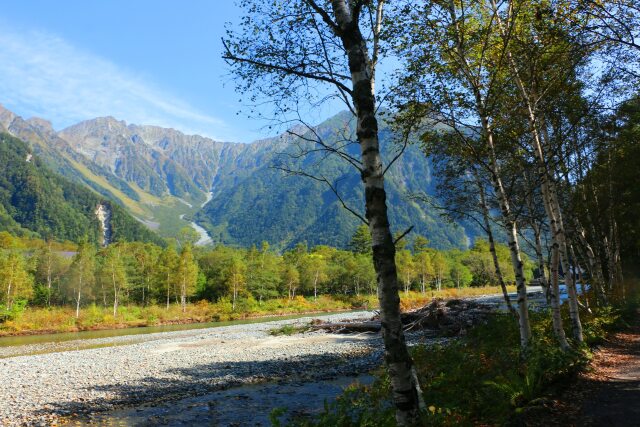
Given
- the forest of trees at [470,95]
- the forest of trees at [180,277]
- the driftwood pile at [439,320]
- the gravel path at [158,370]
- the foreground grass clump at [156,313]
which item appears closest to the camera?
the forest of trees at [470,95]

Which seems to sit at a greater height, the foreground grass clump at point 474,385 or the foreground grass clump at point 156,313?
the foreground grass clump at point 474,385

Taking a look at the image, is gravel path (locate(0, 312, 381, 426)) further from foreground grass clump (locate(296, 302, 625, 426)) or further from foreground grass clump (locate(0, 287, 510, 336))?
foreground grass clump (locate(0, 287, 510, 336))

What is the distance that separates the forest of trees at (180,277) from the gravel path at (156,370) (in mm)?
36098

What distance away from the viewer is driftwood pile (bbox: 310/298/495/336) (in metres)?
26.9

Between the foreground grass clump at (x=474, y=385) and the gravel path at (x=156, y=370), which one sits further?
the gravel path at (x=156, y=370)

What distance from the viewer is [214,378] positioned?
18.4 metres

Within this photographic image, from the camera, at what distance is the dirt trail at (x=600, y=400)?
761 cm

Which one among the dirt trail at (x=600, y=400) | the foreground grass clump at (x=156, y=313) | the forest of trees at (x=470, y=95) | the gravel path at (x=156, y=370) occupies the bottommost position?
the foreground grass clump at (x=156, y=313)

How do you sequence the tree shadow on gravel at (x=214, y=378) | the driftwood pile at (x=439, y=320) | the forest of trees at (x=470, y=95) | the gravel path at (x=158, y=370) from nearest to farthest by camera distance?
1. the forest of trees at (x=470, y=95)
2. the tree shadow on gravel at (x=214, y=378)
3. the gravel path at (x=158, y=370)
4. the driftwood pile at (x=439, y=320)

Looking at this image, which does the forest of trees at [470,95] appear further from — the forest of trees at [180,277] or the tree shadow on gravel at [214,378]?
the forest of trees at [180,277]

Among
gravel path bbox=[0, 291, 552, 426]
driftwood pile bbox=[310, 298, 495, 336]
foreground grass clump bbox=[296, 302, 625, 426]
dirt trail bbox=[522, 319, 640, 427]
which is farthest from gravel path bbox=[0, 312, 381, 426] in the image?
dirt trail bbox=[522, 319, 640, 427]

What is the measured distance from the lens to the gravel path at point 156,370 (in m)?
14.6

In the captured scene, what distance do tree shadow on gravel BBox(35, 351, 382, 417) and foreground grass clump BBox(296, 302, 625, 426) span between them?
6208 millimetres

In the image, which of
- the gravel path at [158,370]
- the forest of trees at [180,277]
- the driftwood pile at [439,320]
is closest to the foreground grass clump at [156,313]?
the forest of trees at [180,277]
